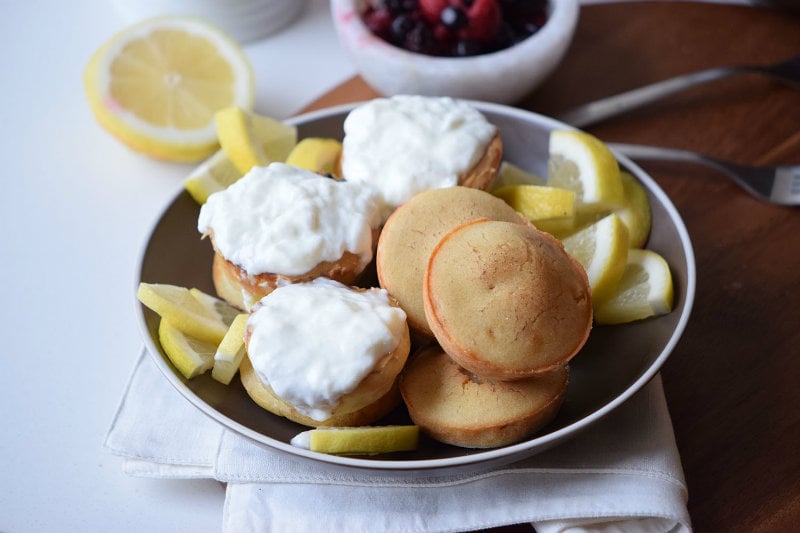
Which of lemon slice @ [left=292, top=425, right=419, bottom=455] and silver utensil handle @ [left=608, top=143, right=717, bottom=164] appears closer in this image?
lemon slice @ [left=292, top=425, right=419, bottom=455]

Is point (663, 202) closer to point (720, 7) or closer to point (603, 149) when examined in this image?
point (603, 149)

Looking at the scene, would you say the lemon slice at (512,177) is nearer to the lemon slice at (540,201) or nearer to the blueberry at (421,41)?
the lemon slice at (540,201)

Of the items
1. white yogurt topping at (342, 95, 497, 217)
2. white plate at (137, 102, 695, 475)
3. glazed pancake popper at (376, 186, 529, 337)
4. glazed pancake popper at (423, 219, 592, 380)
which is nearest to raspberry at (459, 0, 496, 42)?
white plate at (137, 102, 695, 475)

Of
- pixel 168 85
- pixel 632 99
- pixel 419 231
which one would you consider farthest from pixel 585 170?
pixel 168 85

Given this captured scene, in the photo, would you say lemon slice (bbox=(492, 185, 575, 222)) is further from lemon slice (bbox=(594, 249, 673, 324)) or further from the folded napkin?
the folded napkin

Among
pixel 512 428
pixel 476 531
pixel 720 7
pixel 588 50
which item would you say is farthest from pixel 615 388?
pixel 720 7
